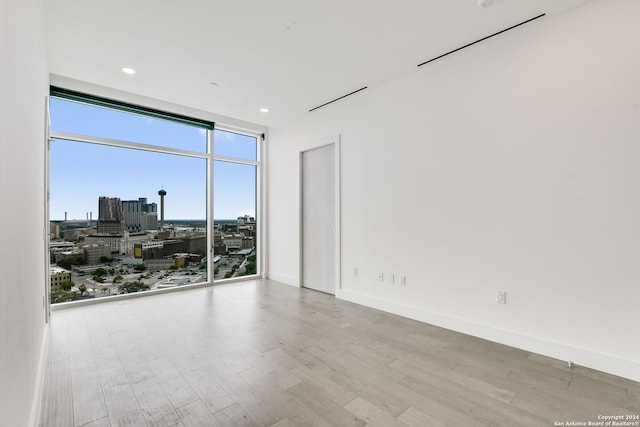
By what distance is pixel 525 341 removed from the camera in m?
2.74

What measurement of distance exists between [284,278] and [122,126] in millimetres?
3692

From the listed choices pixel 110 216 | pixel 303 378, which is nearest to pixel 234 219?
pixel 110 216

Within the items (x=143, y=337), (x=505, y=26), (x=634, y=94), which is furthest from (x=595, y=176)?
(x=143, y=337)

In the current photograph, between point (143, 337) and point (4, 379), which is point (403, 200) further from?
point (4, 379)

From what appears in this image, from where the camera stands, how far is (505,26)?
9.22 ft

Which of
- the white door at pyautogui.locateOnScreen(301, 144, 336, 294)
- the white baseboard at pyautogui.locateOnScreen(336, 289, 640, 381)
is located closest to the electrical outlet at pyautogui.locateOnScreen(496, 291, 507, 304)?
the white baseboard at pyautogui.locateOnScreen(336, 289, 640, 381)

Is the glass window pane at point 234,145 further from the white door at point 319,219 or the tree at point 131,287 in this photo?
the tree at point 131,287

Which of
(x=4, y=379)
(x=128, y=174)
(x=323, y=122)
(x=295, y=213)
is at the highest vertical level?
(x=323, y=122)

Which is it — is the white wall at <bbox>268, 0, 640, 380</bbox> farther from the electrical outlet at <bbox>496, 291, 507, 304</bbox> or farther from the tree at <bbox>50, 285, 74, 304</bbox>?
the tree at <bbox>50, 285, 74, 304</bbox>

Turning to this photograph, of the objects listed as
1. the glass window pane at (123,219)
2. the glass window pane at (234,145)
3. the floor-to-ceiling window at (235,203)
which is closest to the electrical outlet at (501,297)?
the floor-to-ceiling window at (235,203)

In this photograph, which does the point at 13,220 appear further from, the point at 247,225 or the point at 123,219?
the point at 247,225

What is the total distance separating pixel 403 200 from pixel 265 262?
3399mm

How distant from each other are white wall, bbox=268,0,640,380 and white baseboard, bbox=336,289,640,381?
0.01 m

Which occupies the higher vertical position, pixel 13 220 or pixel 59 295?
pixel 13 220
